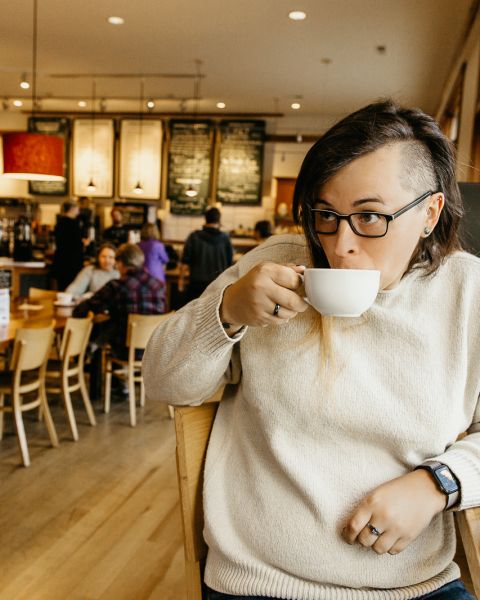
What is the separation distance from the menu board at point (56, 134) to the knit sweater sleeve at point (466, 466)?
9990mm

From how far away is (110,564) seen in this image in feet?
7.48

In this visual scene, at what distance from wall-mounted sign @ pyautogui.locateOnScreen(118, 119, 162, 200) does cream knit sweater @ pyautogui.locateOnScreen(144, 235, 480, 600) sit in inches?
358

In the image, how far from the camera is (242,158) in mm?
9695

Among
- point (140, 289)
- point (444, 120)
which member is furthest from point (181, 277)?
point (444, 120)

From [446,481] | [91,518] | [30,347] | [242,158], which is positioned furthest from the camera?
[242,158]

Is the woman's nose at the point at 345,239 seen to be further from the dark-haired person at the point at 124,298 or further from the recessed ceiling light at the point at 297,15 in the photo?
the recessed ceiling light at the point at 297,15

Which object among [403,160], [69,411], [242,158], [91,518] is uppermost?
[242,158]

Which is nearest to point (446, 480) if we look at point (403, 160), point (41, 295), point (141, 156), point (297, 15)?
point (403, 160)

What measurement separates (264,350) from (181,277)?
627 cm

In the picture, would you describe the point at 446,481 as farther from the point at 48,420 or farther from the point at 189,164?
the point at 189,164

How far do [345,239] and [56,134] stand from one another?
398 inches

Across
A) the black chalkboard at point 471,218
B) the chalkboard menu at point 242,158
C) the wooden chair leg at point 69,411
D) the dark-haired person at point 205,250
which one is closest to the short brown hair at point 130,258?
the wooden chair leg at point 69,411

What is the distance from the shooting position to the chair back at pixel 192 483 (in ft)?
3.45

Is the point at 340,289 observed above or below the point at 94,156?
below
